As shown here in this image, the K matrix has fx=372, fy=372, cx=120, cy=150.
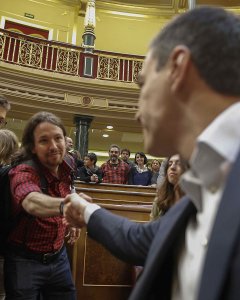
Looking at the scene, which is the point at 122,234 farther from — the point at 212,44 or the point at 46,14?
the point at 46,14

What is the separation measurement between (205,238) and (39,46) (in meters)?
9.52

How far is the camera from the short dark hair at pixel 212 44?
786 millimetres

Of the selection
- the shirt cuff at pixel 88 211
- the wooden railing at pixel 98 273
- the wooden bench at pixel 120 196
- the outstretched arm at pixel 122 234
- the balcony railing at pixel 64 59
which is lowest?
the wooden railing at pixel 98 273

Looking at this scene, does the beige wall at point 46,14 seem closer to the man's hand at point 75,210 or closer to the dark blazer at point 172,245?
the man's hand at point 75,210

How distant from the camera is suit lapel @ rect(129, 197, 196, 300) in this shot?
82 cm

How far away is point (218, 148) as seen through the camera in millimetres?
707

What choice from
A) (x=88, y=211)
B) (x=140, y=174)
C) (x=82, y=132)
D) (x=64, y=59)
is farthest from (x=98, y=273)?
(x=64, y=59)

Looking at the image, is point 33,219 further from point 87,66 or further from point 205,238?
point 87,66

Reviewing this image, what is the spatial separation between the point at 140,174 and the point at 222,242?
596cm

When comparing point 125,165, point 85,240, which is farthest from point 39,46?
point 85,240

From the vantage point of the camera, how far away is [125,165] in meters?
6.43

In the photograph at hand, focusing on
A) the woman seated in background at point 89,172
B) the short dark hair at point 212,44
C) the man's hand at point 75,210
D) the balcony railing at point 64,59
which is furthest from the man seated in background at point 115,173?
the short dark hair at point 212,44

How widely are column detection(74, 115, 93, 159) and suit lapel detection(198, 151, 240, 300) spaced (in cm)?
907

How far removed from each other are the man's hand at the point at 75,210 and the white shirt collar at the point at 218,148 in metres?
0.62
